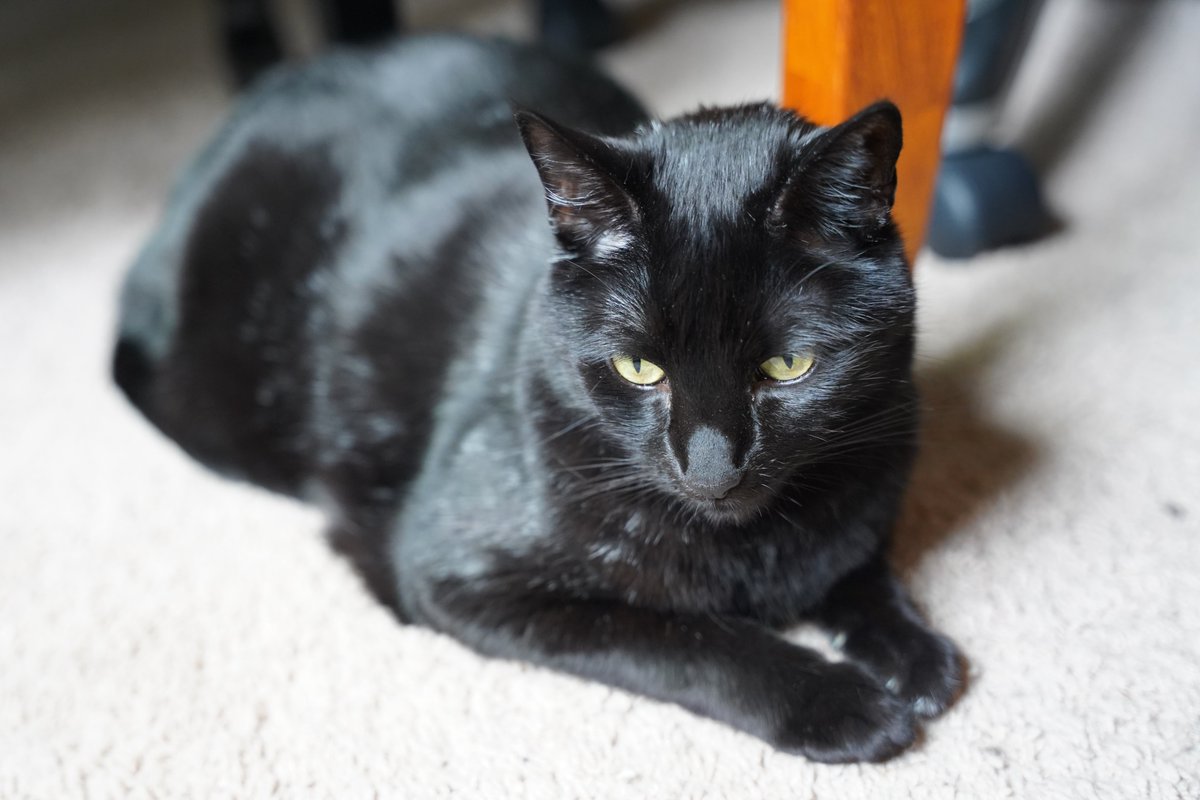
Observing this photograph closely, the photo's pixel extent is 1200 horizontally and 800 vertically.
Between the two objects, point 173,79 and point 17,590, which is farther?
point 173,79

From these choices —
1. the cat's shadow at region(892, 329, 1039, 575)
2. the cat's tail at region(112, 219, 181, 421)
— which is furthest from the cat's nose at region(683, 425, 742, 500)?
the cat's tail at region(112, 219, 181, 421)

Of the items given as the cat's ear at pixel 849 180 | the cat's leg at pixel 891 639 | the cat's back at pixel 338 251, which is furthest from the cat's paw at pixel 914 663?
the cat's back at pixel 338 251

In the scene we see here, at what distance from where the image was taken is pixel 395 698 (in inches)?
38.3

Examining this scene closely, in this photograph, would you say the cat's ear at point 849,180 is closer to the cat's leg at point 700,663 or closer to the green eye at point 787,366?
the green eye at point 787,366

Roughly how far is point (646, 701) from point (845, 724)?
194mm

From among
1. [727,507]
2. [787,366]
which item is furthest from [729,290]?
[727,507]

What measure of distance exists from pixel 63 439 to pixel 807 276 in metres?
1.13

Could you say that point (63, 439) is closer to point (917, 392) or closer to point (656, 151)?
point (656, 151)

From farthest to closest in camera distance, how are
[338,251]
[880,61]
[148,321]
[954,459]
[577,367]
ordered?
[148,321] → [338,251] → [954,459] → [880,61] → [577,367]

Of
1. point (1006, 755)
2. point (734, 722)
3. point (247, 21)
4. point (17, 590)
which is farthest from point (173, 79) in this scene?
point (1006, 755)

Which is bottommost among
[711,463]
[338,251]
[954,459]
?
[954,459]

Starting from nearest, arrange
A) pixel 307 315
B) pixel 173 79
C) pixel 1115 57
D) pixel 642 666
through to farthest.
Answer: pixel 642 666, pixel 307 315, pixel 1115 57, pixel 173 79

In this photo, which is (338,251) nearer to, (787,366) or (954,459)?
(787,366)

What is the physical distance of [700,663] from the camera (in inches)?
35.6
